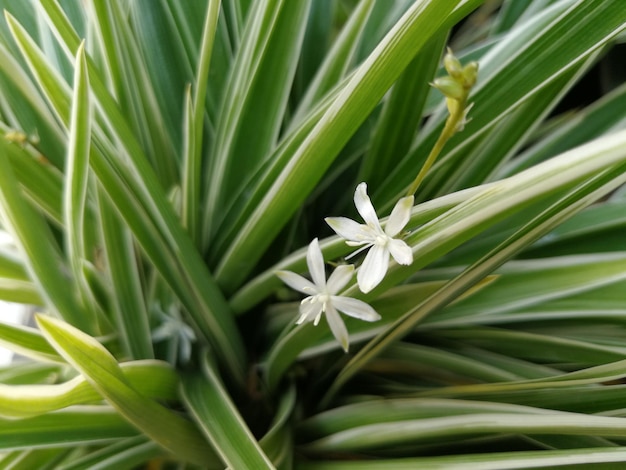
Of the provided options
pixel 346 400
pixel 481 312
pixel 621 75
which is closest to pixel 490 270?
pixel 481 312

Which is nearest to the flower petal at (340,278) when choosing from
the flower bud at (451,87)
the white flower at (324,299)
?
the white flower at (324,299)

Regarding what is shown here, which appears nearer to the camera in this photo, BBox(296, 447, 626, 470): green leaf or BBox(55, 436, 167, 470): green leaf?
BBox(296, 447, 626, 470): green leaf

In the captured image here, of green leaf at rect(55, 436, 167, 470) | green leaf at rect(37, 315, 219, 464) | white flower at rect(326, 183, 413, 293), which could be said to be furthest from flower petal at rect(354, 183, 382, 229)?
green leaf at rect(55, 436, 167, 470)

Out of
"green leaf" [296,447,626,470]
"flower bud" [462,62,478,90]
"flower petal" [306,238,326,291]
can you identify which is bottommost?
"green leaf" [296,447,626,470]

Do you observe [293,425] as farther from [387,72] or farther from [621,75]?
[621,75]

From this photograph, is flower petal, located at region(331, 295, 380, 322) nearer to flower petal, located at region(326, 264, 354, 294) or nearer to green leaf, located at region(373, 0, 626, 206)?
flower petal, located at region(326, 264, 354, 294)

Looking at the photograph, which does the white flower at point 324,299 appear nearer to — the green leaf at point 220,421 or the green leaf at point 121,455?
the green leaf at point 220,421

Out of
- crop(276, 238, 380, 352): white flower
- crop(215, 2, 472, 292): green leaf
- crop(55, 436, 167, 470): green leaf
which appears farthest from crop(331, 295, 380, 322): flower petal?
crop(55, 436, 167, 470): green leaf

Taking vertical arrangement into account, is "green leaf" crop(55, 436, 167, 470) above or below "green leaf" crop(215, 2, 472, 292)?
below
